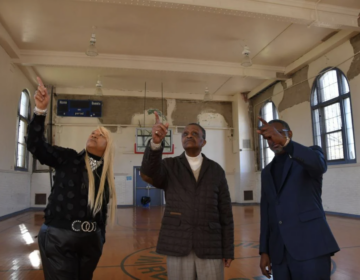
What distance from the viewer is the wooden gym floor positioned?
319 centimetres

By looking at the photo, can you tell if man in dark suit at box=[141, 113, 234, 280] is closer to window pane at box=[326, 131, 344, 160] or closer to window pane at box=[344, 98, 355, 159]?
window pane at box=[344, 98, 355, 159]

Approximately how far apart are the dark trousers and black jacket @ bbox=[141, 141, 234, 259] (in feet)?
1.03

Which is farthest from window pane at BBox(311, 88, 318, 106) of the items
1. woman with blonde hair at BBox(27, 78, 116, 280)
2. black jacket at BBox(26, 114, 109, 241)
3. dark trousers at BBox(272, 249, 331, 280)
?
black jacket at BBox(26, 114, 109, 241)

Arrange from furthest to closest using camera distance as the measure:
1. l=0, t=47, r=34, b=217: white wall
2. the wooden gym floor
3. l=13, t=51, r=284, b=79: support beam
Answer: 1. l=13, t=51, r=284, b=79: support beam
2. l=0, t=47, r=34, b=217: white wall
3. the wooden gym floor

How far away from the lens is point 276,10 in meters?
5.93

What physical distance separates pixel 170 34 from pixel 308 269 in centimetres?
697

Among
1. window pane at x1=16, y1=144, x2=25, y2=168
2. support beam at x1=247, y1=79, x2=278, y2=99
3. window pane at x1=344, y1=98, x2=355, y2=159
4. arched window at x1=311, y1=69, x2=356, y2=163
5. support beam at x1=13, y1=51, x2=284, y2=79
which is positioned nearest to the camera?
window pane at x1=344, y1=98, x2=355, y2=159

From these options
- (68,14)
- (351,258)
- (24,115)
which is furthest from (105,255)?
(24,115)

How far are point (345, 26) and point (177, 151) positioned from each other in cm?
774

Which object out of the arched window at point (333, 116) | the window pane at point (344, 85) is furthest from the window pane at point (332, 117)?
the window pane at point (344, 85)

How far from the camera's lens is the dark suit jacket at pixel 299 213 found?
144 centimetres

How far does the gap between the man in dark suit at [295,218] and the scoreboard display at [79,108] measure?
10988 millimetres

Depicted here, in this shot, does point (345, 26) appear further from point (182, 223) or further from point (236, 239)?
point (182, 223)

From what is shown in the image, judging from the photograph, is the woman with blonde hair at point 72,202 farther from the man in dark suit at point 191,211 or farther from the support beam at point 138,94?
the support beam at point 138,94
